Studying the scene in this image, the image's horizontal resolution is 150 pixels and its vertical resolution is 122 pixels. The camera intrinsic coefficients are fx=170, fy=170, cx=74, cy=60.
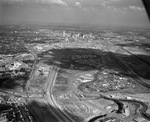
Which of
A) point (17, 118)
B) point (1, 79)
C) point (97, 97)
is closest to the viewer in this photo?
point (17, 118)

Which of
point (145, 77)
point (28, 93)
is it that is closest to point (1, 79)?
point (28, 93)

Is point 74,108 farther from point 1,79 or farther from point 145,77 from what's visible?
point 145,77

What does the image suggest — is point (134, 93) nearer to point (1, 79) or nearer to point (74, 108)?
point (74, 108)

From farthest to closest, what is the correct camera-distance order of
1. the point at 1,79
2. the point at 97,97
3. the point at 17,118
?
the point at 1,79 → the point at 97,97 → the point at 17,118

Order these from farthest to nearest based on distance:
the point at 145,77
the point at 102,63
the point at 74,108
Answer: the point at 102,63 < the point at 145,77 < the point at 74,108

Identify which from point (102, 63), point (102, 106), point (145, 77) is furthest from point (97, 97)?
point (102, 63)


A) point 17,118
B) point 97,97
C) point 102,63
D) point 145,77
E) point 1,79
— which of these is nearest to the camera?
point 17,118

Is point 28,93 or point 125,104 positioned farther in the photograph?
point 28,93

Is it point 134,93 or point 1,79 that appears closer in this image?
point 134,93
